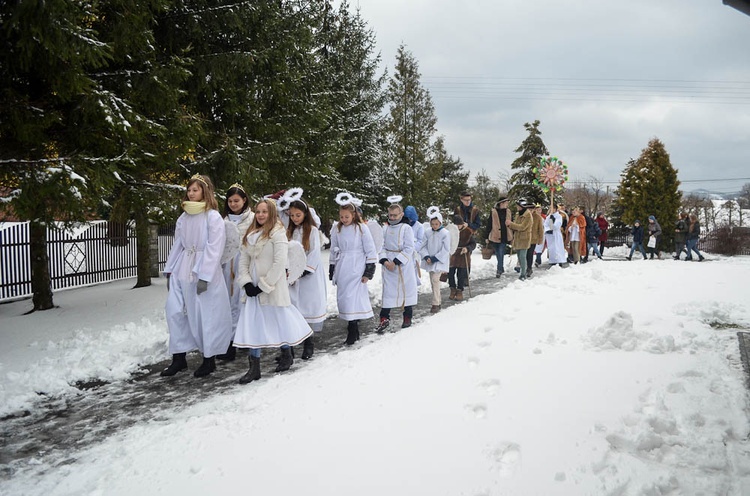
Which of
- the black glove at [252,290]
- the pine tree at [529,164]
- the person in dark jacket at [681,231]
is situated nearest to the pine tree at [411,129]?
the pine tree at [529,164]

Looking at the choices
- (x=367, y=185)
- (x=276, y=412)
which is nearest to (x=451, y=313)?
(x=276, y=412)

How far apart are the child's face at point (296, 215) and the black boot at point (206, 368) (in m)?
2.03

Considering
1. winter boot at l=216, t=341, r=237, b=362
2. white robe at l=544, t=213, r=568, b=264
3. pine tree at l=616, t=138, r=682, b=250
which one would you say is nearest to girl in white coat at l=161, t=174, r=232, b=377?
winter boot at l=216, t=341, r=237, b=362

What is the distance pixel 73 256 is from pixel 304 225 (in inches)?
425

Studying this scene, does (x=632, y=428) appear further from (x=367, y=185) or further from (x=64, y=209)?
(x=367, y=185)

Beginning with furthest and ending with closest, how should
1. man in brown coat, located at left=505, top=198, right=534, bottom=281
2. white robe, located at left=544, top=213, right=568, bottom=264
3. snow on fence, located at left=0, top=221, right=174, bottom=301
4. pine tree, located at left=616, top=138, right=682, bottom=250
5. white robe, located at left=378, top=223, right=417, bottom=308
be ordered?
1. pine tree, located at left=616, top=138, right=682, bottom=250
2. white robe, located at left=544, top=213, right=568, bottom=264
3. man in brown coat, located at left=505, top=198, right=534, bottom=281
4. snow on fence, located at left=0, top=221, right=174, bottom=301
5. white robe, located at left=378, top=223, right=417, bottom=308

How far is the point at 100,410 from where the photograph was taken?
Answer: 461cm

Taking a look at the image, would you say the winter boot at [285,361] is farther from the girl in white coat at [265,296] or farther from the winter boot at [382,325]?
the winter boot at [382,325]

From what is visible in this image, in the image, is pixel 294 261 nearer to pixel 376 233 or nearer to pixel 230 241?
pixel 230 241

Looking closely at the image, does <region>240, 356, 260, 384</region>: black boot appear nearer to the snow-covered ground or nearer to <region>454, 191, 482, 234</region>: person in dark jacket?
the snow-covered ground

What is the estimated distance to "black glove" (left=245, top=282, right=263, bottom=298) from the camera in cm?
532

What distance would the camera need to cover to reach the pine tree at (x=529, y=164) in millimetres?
32938

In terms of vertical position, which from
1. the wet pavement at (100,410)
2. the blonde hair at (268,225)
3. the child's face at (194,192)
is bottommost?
the wet pavement at (100,410)

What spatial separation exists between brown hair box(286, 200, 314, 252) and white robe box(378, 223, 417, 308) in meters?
1.59
